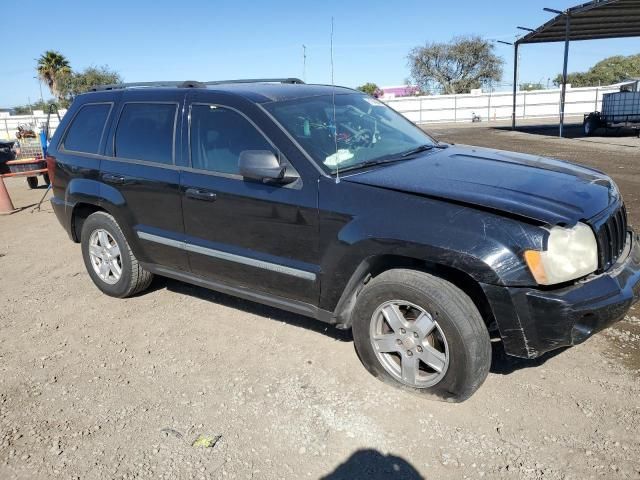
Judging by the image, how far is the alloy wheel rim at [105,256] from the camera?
4887 millimetres

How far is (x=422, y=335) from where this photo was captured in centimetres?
307

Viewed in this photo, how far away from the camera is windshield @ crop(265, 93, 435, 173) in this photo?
3547mm

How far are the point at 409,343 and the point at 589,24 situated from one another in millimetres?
25547

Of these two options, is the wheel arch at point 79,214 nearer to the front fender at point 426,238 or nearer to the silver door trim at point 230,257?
the silver door trim at point 230,257

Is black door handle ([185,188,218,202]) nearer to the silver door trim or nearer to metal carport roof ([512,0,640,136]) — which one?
the silver door trim

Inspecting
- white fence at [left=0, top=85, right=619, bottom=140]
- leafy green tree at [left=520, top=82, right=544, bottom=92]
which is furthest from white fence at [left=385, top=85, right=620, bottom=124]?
leafy green tree at [left=520, top=82, right=544, bottom=92]

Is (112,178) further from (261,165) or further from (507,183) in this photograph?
(507,183)

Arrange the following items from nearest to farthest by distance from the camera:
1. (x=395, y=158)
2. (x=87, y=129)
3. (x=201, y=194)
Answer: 1. (x=395, y=158)
2. (x=201, y=194)
3. (x=87, y=129)

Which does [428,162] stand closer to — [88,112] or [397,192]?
[397,192]

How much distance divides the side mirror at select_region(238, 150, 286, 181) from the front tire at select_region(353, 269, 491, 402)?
2.98 ft

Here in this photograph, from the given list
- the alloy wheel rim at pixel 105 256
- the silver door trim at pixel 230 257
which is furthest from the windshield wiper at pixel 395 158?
the alloy wheel rim at pixel 105 256

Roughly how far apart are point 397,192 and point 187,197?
5.60 feet

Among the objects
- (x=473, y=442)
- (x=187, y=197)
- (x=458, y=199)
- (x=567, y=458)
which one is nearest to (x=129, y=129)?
(x=187, y=197)

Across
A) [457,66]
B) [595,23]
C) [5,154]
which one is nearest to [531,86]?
[457,66]
